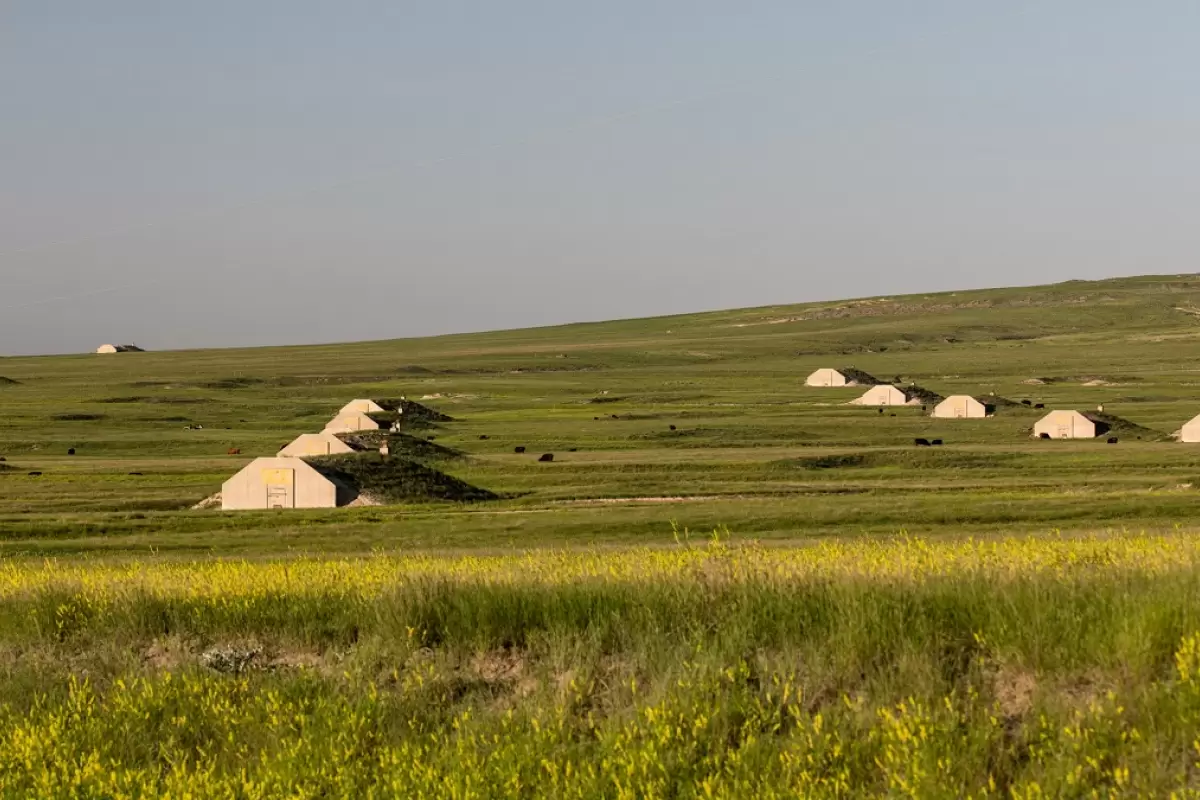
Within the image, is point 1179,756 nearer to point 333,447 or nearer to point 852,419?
point 333,447

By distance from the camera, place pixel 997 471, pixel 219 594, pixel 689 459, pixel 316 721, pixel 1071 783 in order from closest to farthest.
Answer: pixel 1071 783
pixel 316 721
pixel 219 594
pixel 997 471
pixel 689 459

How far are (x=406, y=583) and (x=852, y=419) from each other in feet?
367

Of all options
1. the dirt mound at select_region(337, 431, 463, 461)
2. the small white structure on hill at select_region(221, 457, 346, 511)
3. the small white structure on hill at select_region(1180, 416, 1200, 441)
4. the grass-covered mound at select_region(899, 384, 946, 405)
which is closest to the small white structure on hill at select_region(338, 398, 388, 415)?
the dirt mound at select_region(337, 431, 463, 461)

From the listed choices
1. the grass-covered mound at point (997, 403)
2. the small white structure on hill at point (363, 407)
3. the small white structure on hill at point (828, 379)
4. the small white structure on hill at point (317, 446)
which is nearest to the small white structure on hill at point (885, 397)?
the grass-covered mound at point (997, 403)

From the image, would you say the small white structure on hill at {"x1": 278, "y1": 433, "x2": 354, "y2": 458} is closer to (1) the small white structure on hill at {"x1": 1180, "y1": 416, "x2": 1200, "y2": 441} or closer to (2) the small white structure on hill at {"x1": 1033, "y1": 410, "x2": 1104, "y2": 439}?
(2) the small white structure on hill at {"x1": 1033, "y1": 410, "x2": 1104, "y2": 439}

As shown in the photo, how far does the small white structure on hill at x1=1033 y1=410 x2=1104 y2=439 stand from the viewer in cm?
10069

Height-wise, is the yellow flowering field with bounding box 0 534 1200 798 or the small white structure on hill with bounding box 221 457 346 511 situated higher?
the yellow flowering field with bounding box 0 534 1200 798

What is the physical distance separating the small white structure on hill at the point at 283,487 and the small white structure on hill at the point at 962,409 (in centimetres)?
7415

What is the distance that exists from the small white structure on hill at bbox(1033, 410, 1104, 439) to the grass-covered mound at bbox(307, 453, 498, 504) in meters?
51.5

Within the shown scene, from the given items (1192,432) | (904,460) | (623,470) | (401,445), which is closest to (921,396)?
(1192,432)

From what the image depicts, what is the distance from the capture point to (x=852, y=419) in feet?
404

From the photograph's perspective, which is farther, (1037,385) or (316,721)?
(1037,385)

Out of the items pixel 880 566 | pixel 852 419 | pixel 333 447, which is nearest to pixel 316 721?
pixel 880 566

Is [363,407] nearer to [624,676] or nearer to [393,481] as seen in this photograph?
[393,481]
